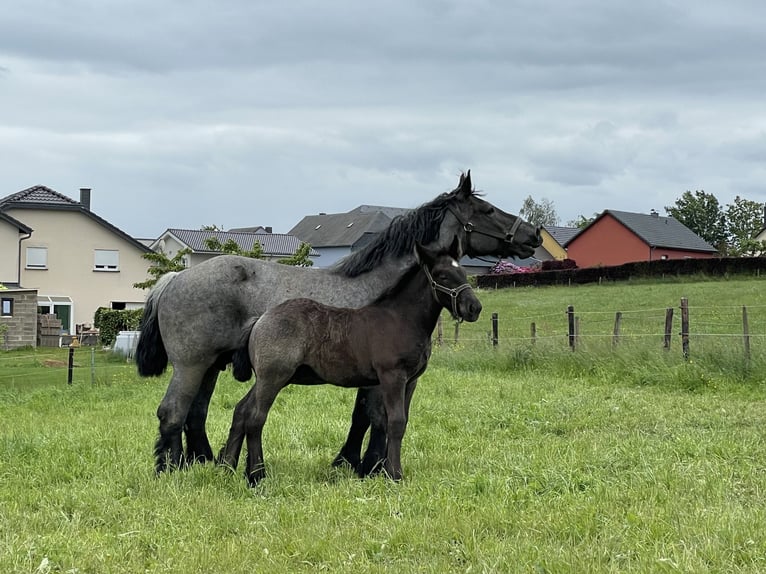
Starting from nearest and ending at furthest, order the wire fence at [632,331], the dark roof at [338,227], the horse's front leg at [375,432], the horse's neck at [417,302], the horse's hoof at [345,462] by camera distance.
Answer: the horse's neck at [417,302] → the horse's front leg at [375,432] → the horse's hoof at [345,462] → the wire fence at [632,331] → the dark roof at [338,227]

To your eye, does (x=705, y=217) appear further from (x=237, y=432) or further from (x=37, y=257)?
(x=237, y=432)

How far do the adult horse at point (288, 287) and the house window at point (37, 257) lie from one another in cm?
3920

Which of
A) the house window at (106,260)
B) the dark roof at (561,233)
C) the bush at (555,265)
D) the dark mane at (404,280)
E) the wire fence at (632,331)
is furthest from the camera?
the dark roof at (561,233)

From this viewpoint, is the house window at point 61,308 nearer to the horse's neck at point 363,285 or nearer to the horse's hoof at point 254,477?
the horse's neck at point 363,285

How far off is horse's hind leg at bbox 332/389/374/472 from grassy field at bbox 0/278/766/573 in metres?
0.22

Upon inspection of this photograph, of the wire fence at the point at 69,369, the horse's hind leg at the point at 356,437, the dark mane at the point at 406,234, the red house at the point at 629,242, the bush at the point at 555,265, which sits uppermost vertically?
the red house at the point at 629,242

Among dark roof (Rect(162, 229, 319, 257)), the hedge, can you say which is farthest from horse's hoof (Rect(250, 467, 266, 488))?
dark roof (Rect(162, 229, 319, 257))

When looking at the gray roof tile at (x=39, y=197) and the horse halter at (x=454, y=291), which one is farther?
the gray roof tile at (x=39, y=197)

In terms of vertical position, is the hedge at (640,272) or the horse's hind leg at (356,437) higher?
the hedge at (640,272)

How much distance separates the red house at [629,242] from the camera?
69.3m

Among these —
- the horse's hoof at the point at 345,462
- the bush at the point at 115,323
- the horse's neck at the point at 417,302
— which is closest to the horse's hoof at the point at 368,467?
the horse's hoof at the point at 345,462

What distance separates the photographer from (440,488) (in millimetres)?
6738

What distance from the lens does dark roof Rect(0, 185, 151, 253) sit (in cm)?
4478

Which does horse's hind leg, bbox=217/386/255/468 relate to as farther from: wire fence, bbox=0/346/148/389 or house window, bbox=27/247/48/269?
house window, bbox=27/247/48/269
